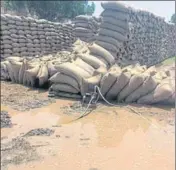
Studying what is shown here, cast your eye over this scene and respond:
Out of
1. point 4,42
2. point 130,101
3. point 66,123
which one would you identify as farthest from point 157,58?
point 66,123

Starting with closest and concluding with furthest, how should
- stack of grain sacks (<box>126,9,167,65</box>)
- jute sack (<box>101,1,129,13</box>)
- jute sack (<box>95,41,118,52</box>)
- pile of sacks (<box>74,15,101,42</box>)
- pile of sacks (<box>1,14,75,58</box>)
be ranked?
1. jute sack (<box>95,41,118,52</box>)
2. jute sack (<box>101,1,129,13</box>)
3. stack of grain sacks (<box>126,9,167,65</box>)
4. pile of sacks (<box>1,14,75,58</box>)
5. pile of sacks (<box>74,15,101,42</box>)

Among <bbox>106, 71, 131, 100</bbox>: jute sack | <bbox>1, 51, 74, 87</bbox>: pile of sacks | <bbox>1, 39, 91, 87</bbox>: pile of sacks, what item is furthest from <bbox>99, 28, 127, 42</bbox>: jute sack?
<bbox>106, 71, 131, 100</bbox>: jute sack

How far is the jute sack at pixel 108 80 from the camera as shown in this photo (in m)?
5.74

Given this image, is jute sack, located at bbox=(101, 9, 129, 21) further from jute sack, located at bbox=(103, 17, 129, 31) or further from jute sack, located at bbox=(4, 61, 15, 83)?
jute sack, located at bbox=(4, 61, 15, 83)

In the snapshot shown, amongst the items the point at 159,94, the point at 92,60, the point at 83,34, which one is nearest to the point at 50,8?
the point at 83,34

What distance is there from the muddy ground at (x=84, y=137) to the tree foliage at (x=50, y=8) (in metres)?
20.1

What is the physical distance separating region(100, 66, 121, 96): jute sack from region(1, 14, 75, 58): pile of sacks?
5242 millimetres

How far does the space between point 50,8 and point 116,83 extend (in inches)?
824

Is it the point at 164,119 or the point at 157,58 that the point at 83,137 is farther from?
the point at 157,58

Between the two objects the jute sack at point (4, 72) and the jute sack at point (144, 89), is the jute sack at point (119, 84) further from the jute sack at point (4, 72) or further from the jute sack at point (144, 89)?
the jute sack at point (4, 72)

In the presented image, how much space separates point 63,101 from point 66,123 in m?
1.38

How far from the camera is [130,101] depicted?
571 centimetres

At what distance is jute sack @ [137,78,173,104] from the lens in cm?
548

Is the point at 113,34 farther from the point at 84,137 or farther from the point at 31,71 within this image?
the point at 84,137
